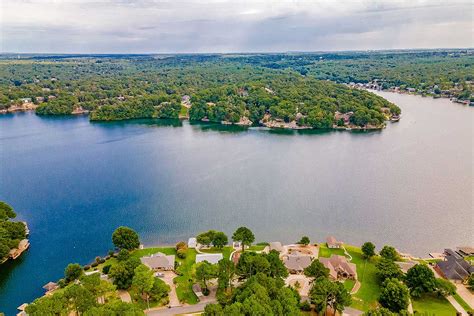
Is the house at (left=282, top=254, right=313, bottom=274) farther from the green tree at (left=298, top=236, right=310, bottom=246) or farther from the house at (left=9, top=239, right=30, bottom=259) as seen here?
the house at (left=9, top=239, right=30, bottom=259)

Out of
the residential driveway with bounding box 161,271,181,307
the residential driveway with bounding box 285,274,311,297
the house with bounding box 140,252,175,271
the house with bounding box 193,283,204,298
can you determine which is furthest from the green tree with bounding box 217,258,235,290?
the house with bounding box 140,252,175,271

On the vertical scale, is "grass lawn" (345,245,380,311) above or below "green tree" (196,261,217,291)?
below

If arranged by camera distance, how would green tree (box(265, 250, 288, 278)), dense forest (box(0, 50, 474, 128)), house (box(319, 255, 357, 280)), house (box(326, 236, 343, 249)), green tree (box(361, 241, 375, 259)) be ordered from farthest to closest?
dense forest (box(0, 50, 474, 128))
house (box(326, 236, 343, 249))
green tree (box(361, 241, 375, 259))
house (box(319, 255, 357, 280))
green tree (box(265, 250, 288, 278))

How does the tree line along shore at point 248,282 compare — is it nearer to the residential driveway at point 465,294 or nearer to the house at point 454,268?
the residential driveway at point 465,294

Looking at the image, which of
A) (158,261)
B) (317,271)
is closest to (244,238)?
(317,271)

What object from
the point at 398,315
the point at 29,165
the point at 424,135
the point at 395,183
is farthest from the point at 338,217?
the point at 29,165

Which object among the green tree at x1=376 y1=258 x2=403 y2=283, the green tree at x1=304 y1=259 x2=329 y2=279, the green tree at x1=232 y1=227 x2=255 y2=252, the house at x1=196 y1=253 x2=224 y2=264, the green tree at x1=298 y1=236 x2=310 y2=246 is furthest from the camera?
the green tree at x1=298 y1=236 x2=310 y2=246

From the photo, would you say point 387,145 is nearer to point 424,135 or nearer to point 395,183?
point 424,135
